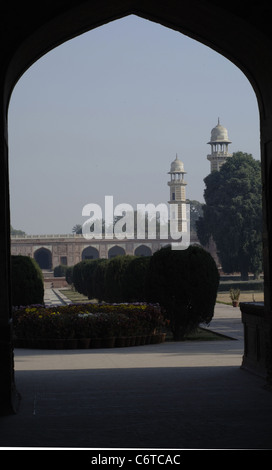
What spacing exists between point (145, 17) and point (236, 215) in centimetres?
4754

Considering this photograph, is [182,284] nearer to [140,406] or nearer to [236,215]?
[140,406]

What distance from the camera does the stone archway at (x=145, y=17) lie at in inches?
258

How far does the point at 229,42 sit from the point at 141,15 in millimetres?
915

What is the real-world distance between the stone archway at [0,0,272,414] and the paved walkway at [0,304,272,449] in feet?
1.67

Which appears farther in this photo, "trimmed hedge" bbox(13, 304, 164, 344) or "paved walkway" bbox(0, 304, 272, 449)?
"trimmed hedge" bbox(13, 304, 164, 344)

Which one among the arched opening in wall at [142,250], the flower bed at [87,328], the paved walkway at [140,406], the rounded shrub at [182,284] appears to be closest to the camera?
the paved walkway at [140,406]

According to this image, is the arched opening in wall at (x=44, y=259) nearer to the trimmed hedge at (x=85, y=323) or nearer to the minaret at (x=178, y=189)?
the minaret at (x=178, y=189)

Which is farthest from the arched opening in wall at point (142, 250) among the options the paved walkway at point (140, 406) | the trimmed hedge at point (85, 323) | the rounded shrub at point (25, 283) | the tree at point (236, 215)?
the paved walkway at point (140, 406)

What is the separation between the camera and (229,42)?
7.60 m

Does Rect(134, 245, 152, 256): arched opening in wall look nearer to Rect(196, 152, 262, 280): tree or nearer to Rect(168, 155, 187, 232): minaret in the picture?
Rect(168, 155, 187, 232): minaret

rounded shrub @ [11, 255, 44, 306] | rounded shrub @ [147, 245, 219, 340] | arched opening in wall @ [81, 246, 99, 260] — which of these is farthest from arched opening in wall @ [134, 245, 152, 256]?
rounded shrub @ [147, 245, 219, 340]

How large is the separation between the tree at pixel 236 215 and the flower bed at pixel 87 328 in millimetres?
37716

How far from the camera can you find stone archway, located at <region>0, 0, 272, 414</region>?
258 inches
